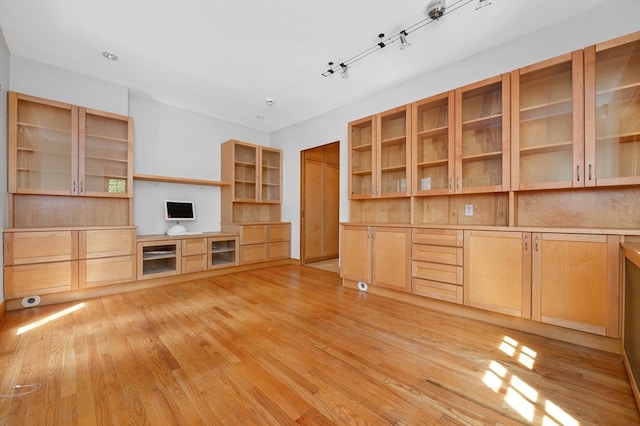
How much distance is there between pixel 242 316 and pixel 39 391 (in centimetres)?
138

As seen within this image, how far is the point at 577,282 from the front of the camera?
2025 mm

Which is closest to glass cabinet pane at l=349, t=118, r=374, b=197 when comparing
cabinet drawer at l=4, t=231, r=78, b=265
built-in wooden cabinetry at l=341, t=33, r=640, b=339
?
built-in wooden cabinetry at l=341, t=33, r=640, b=339

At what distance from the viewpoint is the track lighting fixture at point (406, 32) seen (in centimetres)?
217

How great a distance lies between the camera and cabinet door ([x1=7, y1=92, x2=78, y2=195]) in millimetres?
2828

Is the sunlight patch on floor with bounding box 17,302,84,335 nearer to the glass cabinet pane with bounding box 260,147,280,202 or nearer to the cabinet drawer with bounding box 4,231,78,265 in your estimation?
the cabinet drawer with bounding box 4,231,78,265

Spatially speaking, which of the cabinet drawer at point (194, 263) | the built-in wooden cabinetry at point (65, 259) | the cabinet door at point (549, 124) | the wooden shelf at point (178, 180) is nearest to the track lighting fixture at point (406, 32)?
the cabinet door at point (549, 124)

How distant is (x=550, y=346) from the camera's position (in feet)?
6.66

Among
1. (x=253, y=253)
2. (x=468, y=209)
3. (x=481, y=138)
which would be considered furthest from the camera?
(x=253, y=253)

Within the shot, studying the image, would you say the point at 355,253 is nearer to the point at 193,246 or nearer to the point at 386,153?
the point at 386,153

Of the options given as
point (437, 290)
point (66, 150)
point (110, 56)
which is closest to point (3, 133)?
point (66, 150)

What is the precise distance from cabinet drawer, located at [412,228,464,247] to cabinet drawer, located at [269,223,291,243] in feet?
9.41

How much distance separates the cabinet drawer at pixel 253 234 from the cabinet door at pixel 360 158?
1.95 m

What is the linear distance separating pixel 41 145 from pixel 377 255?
427 centimetres

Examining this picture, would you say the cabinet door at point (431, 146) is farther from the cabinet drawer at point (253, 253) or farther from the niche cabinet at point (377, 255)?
the cabinet drawer at point (253, 253)
